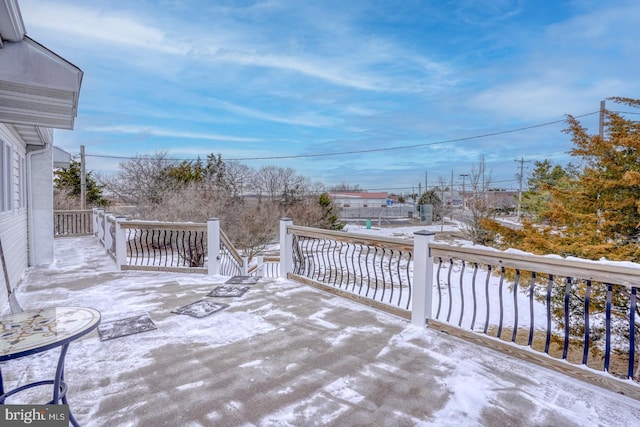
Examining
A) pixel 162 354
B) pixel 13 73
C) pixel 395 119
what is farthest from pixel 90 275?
pixel 395 119

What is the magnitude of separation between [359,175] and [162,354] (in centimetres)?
3210

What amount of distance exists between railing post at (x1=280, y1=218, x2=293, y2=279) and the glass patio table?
342 cm

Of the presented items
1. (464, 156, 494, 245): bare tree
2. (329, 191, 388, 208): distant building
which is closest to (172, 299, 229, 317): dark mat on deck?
(464, 156, 494, 245): bare tree

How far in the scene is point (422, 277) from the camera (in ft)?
10.7

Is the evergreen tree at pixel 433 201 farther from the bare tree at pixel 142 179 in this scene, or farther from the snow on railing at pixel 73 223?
the snow on railing at pixel 73 223

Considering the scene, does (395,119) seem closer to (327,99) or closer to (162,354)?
(327,99)

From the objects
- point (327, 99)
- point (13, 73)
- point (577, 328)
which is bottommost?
point (577, 328)

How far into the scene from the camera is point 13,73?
215 cm

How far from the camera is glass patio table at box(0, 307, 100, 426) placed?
137 centimetres

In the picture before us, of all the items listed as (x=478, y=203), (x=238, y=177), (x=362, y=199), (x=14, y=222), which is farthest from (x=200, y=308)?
(x=362, y=199)

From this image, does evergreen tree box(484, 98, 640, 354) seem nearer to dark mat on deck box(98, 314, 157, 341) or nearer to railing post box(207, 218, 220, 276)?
railing post box(207, 218, 220, 276)

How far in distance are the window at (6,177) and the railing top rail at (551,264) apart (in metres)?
5.69

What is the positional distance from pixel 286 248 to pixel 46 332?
3.74 m

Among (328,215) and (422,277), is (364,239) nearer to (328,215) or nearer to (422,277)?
(422,277)
